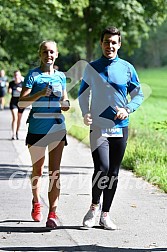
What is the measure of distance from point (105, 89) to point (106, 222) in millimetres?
1443

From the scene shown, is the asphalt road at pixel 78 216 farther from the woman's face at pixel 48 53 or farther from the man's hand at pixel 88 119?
the woman's face at pixel 48 53

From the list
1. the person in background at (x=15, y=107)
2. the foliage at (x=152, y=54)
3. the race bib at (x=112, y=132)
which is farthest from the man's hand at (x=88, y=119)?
the foliage at (x=152, y=54)

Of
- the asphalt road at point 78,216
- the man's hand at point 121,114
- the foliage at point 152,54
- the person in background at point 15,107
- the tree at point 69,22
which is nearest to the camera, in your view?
the asphalt road at point 78,216

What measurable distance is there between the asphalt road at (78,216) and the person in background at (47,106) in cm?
40

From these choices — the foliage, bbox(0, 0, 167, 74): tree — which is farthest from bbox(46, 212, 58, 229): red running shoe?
the foliage

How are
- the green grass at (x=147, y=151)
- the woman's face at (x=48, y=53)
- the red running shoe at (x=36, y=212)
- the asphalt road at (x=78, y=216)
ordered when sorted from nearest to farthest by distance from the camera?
1. the asphalt road at (x=78, y=216)
2. the woman's face at (x=48, y=53)
3. the red running shoe at (x=36, y=212)
4. the green grass at (x=147, y=151)

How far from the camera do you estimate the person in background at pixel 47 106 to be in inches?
300

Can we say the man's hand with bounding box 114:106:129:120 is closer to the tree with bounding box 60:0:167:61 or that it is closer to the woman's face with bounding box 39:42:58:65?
the woman's face with bounding box 39:42:58:65

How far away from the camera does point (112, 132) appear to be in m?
7.62

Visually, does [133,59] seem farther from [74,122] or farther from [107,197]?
[107,197]

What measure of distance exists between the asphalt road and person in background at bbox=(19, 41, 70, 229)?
1.31ft

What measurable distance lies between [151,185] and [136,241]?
147 inches

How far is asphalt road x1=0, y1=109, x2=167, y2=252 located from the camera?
7004mm

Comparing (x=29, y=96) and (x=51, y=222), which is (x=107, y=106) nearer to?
(x=29, y=96)
